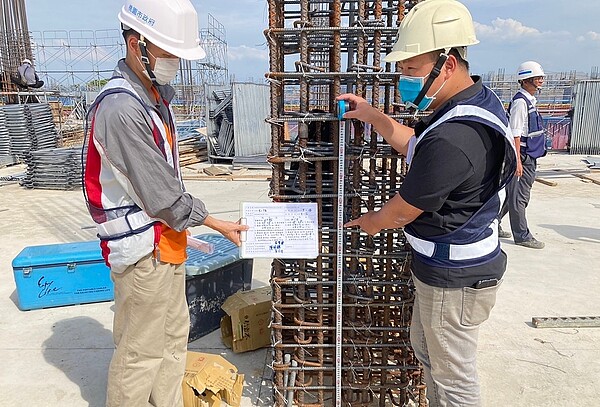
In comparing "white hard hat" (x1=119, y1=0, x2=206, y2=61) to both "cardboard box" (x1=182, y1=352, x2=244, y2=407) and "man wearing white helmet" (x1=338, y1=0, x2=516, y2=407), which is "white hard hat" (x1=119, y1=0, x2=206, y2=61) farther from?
"cardboard box" (x1=182, y1=352, x2=244, y2=407)

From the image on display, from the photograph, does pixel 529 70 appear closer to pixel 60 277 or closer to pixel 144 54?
pixel 144 54

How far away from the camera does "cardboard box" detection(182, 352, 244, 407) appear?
2.87 meters

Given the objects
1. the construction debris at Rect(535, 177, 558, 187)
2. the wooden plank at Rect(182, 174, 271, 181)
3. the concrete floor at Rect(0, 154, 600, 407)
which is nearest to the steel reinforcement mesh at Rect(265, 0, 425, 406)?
the concrete floor at Rect(0, 154, 600, 407)

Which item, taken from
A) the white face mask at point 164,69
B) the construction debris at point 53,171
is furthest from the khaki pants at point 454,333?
the construction debris at point 53,171

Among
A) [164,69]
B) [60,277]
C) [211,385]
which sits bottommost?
[211,385]

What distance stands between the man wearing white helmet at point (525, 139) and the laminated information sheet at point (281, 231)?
3.79 meters

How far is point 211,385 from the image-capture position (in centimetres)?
285

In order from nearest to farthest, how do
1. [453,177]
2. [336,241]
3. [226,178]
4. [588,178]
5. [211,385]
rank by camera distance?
[453,177]
[336,241]
[211,385]
[588,178]
[226,178]

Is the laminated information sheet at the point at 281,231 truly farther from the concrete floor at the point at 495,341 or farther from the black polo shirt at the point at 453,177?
the concrete floor at the point at 495,341

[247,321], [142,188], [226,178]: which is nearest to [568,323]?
[247,321]

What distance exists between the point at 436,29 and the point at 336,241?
4.24ft

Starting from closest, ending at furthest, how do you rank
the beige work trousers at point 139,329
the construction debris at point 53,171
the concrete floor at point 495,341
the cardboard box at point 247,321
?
the beige work trousers at point 139,329, the concrete floor at point 495,341, the cardboard box at point 247,321, the construction debris at point 53,171

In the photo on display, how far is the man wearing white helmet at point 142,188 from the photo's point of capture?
2.12 meters

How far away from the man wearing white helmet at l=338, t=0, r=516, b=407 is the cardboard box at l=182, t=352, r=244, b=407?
1329 mm
